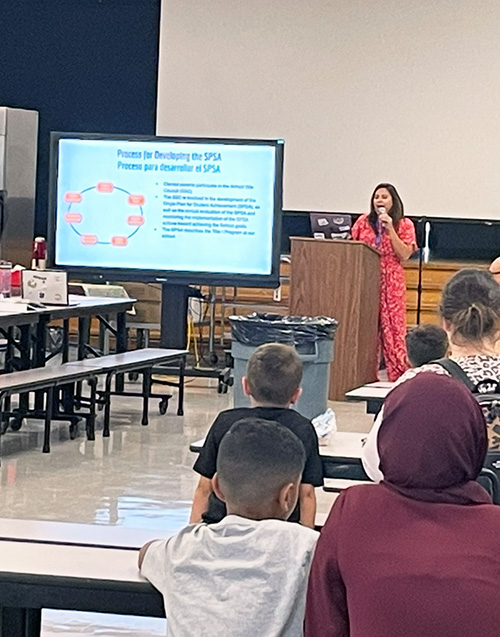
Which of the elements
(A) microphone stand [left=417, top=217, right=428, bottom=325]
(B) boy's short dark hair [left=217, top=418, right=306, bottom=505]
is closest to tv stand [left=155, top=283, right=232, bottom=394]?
(A) microphone stand [left=417, top=217, right=428, bottom=325]

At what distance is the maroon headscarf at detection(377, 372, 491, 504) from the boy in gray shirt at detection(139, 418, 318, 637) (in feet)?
0.90

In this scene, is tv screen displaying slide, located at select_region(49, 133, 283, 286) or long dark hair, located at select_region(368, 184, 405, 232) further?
long dark hair, located at select_region(368, 184, 405, 232)

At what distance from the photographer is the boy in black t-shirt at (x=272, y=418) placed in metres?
3.43

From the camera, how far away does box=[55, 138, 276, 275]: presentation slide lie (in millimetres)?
8820

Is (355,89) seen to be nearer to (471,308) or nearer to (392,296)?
(392,296)

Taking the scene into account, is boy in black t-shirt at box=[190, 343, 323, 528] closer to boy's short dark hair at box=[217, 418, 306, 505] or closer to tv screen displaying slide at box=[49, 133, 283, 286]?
boy's short dark hair at box=[217, 418, 306, 505]

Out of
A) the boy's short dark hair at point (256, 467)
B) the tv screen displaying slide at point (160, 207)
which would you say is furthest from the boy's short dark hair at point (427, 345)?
the tv screen displaying slide at point (160, 207)

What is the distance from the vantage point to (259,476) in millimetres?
2242

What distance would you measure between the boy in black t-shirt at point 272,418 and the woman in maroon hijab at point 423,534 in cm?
136

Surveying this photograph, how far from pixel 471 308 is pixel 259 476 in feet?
5.35

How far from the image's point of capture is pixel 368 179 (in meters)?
10.9

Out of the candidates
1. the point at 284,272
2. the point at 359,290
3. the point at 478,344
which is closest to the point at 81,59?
the point at 284,272

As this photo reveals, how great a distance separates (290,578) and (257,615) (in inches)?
3.3

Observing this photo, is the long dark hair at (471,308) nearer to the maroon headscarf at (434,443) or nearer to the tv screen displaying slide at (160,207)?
the maroon headscarf at (434,443)
